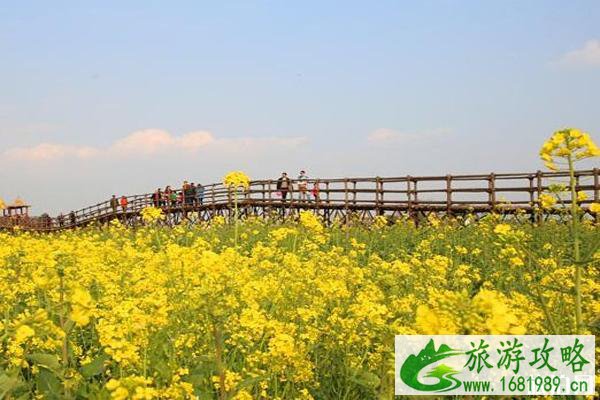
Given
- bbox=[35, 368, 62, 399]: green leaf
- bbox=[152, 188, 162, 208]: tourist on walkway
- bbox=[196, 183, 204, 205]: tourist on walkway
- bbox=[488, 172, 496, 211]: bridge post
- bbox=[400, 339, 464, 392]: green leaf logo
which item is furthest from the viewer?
bbox=[152, 188, 162, 208]: tourist on walkway

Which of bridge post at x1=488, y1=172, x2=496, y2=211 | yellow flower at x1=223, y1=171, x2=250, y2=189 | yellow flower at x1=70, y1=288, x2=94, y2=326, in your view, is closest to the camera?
yellow flower at x1=70, y1=288, x2=94, y2=326

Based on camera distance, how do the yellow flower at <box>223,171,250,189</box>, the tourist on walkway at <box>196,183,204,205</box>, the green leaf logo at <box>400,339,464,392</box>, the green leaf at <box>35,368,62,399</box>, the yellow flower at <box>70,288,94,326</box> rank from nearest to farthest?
the green leaf logo at <box>400,339,464,392</box>
the yellow flower at <box>70,288,94,326</box>
the green leaf at <box>35,368,62,399</box>
the yellow flower at <box>223,171,250,189</box>
the tourist on walkway at <box>196,183,204,205</box>

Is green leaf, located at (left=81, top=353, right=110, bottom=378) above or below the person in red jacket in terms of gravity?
below

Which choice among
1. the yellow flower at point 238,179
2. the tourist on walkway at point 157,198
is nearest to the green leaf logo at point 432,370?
the yellow flower at point 238,179

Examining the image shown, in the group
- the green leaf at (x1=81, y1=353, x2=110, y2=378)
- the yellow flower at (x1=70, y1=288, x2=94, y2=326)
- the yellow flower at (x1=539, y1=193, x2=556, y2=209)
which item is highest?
the yellow flower at (x1=539, y1=193, x2=556, y2=209)

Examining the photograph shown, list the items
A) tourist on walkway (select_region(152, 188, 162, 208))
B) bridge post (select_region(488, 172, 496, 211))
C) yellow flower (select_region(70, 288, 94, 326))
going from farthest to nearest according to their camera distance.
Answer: tourist on walkway (select_region(152, 188, 162, 208)), bridge post (select_region(488, 172, 496, 211)), yellow flower (select_region(70, 288, 94, 326))

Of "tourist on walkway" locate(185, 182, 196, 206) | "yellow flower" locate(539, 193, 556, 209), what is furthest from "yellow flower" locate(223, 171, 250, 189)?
"tourist on walkway" locate(185, 182, 196, 206)

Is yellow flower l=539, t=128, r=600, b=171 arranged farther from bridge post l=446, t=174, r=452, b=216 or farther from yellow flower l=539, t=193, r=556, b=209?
bridge post l=446, t=174, r=452, b=216

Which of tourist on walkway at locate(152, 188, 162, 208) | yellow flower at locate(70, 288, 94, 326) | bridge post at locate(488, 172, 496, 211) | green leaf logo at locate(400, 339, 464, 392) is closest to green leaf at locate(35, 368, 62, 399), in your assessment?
yellow flower at locate(70, 288, 94, 326)

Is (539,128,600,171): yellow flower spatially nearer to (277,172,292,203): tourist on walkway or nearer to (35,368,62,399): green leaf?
(35,368,62,399): green leaf

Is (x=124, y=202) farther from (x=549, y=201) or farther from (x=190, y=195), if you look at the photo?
(x=549, y=201)

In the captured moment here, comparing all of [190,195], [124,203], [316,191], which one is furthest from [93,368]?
[124,203]

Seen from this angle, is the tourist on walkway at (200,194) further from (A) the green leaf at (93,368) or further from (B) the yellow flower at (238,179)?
(A) the green leaf at (93,368)

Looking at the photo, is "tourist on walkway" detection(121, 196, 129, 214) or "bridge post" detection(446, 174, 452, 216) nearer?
"bridge post" detection(446, 174, 452, 216)
